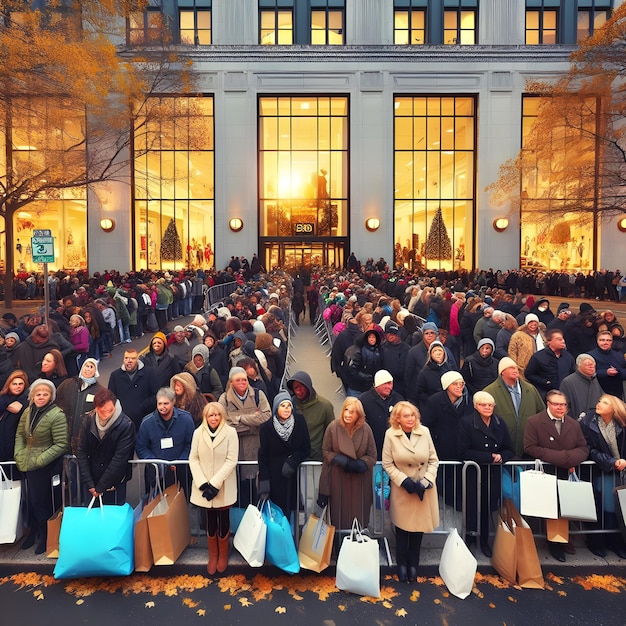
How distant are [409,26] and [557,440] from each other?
35.1 metres

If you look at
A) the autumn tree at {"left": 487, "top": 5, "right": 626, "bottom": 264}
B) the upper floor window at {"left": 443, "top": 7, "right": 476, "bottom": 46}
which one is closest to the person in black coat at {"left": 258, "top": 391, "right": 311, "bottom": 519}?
the autumn tree at {"left": 487, "top": 5, "right": 626, "bottom": 264}

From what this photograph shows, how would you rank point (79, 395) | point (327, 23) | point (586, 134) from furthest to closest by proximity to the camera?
point (327, 23) → point (586, 134) → point (79, 395)

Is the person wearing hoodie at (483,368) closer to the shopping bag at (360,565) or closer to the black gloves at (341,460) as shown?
the black gloves at (341,460)

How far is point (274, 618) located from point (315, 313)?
20.2 metres

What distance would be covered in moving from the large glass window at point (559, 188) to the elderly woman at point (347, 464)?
24.2m

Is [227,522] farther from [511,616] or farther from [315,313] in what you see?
[315,313]

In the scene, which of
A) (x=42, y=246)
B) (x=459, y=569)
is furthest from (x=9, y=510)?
(x=42, y=246)

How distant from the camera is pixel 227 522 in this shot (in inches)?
225

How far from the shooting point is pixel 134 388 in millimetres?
7617

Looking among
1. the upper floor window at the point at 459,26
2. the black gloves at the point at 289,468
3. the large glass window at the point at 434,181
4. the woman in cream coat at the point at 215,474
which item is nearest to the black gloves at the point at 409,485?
the black gloves at the point at 289,468

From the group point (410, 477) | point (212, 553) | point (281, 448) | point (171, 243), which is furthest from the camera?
point (171, 243)

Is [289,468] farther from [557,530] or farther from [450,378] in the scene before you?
[557,530]

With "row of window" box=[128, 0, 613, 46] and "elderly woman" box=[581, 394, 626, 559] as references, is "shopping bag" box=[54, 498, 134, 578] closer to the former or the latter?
"elderly woman" box=[581, 394, 626, 559]

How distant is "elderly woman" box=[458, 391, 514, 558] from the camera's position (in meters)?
5.74
